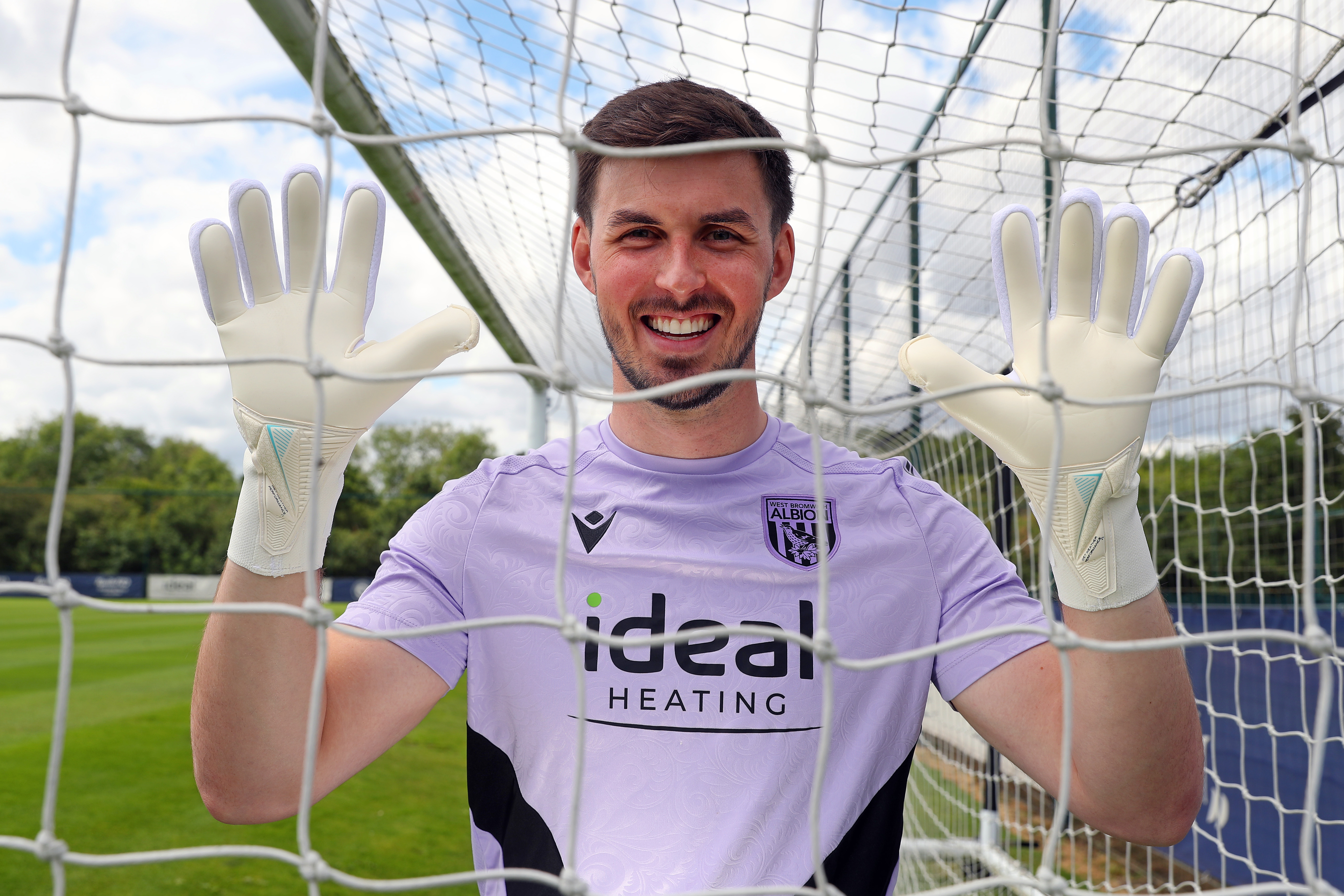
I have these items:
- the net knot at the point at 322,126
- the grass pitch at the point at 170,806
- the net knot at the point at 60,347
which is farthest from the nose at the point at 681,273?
the grass pitch at the point at 170,806

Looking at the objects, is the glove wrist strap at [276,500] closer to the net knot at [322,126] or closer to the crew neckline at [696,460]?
the net knot at [322,126]

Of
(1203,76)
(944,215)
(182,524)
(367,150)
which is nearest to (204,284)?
(367,150)

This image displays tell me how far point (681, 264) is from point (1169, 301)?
0.60 m

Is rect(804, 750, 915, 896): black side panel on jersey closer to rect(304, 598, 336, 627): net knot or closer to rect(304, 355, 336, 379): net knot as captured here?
rect(304, 598, 336, 627): net knot

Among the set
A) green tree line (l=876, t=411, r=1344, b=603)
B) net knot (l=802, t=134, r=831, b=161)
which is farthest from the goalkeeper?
green tree line (l=876, t=411, r=1344, b=603)

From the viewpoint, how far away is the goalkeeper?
938 millimetres

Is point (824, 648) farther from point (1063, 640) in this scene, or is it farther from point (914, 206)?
point (914, 206)

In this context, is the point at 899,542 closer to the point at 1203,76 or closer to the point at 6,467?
the point at 1203,76

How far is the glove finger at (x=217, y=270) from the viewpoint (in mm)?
921

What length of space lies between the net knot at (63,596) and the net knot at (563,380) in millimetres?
508

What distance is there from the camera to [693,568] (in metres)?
1.24

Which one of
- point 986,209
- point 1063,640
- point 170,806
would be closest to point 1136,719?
point 1063,640

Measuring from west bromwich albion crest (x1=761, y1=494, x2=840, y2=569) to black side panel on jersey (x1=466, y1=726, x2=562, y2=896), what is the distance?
33 cm

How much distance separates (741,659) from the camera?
3.94ft
